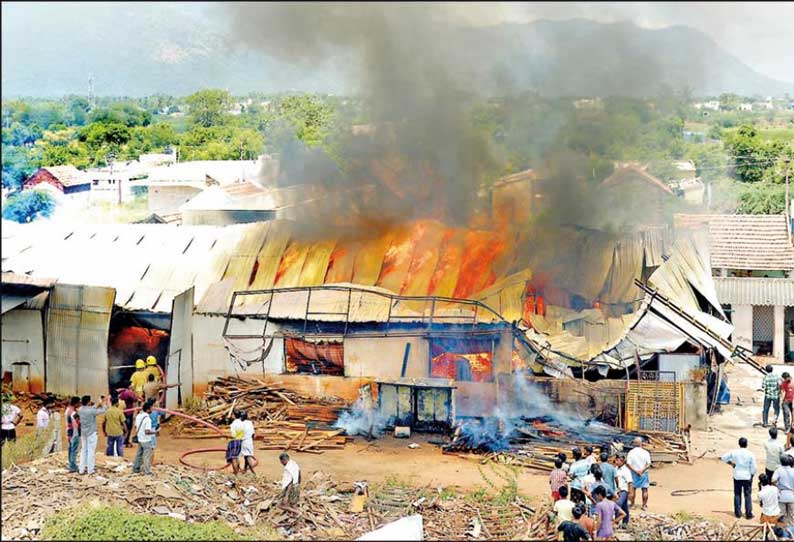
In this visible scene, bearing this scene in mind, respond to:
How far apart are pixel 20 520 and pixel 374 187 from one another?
8.08 m

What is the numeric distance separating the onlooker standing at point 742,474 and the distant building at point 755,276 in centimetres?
873

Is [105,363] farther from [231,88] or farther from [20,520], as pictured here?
[231,88]

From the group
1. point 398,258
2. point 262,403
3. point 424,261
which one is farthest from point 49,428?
point 424,261

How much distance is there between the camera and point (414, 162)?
15797mm

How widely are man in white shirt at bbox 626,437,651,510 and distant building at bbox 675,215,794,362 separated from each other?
8.77m

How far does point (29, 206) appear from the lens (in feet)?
63.8

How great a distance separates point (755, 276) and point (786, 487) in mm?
10622

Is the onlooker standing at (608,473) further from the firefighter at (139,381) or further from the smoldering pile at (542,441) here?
the firefighter at (139,381)

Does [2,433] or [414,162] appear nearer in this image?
[2,433]

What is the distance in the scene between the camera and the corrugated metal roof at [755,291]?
749 inches

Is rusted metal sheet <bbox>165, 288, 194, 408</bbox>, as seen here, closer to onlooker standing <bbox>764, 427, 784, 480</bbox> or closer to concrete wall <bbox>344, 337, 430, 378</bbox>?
concrete wall <bbox>344, 337, 430, 378</bbox>

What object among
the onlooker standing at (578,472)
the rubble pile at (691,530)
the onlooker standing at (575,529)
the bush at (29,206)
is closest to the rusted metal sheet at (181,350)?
the bush at (29,206)

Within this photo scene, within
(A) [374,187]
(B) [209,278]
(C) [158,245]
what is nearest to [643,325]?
(A) [374,187]

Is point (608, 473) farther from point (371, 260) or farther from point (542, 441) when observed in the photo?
point (371, 260)
